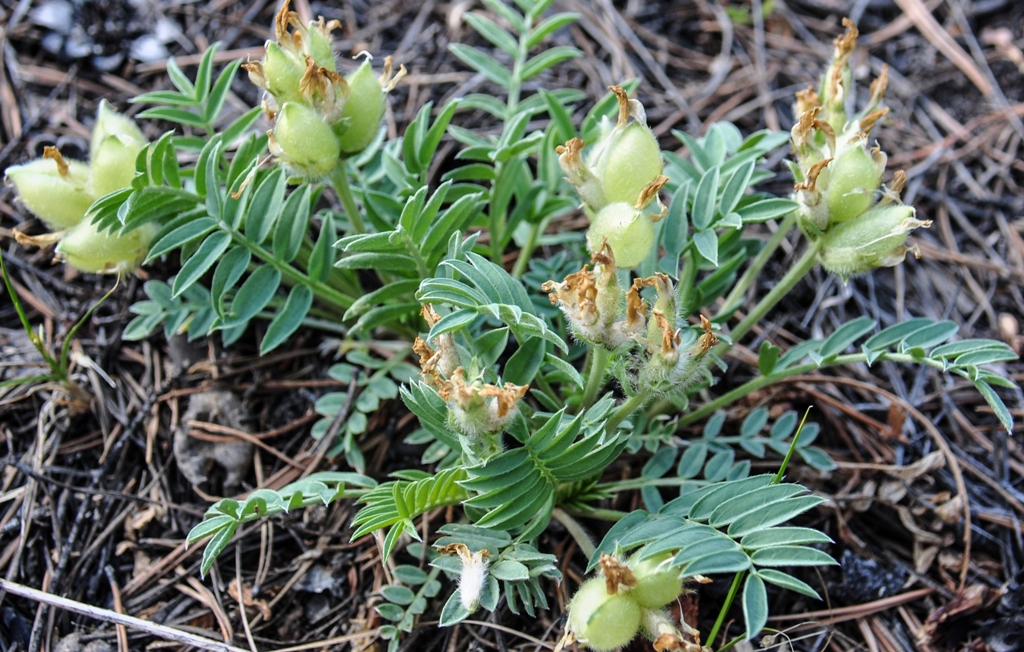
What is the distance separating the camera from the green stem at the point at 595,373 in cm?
218

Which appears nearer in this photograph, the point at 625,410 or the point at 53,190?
the point at 625,410

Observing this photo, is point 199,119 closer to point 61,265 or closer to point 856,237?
point 61,265

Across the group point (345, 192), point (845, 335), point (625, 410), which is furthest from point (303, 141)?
point (845, 335)

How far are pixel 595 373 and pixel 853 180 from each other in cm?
92

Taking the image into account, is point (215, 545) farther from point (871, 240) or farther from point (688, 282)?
point (871, 240)

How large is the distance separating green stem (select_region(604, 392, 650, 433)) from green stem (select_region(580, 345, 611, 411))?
93 mm

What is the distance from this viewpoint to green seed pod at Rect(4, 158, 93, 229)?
2.60 meters

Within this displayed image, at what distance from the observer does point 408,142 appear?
8.84 feet

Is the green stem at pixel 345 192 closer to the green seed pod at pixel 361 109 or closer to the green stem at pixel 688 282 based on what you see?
the green seed pod at pixel 361 109

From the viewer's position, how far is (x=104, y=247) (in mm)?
2582

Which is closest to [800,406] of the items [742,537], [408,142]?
[742,537]

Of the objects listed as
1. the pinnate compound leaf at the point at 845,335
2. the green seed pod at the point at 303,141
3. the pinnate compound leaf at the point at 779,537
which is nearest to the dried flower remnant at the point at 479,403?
the pinnate compound leaf at the point at 779,537


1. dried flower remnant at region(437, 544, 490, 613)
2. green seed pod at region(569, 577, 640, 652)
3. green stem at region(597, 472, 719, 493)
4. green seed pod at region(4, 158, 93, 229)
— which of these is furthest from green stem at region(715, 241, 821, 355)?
green seed pod at region(4, 158, 93, 229)

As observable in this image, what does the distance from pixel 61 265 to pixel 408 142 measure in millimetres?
1624
